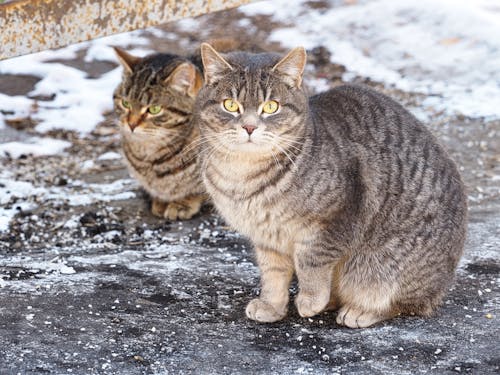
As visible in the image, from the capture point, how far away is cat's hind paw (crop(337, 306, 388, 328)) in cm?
393

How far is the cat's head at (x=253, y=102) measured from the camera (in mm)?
3732

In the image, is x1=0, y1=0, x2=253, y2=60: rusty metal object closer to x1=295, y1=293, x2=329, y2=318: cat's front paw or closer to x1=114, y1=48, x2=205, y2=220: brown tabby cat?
x1=114, y1=48, x2=205, y2=220: brown tabby cat

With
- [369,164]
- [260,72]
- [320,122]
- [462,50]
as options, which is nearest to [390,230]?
[369,164]

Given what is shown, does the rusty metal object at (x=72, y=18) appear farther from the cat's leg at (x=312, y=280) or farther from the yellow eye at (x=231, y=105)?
the cat's leg at (x=312, y=280)

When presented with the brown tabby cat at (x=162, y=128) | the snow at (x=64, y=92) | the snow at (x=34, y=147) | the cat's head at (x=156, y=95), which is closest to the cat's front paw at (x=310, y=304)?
the brown tabby cat at (x=162, y=128)

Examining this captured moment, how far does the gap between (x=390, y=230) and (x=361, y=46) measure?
4.67m

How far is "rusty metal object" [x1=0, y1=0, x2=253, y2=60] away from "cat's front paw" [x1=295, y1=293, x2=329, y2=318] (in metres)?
1.90

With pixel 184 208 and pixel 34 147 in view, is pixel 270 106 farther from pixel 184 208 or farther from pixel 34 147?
pixel 34 147

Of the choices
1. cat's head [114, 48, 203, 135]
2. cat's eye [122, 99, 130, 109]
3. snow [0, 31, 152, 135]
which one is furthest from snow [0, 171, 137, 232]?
snow [0, 31, 152, 135]

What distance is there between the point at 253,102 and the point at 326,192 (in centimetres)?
51

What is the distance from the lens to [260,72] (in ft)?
12.6

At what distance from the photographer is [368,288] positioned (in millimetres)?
3957

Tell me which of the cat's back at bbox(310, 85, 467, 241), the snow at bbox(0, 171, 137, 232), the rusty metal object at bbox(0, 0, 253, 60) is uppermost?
the rusty metal object at bbox(0, 0, 253, 60)

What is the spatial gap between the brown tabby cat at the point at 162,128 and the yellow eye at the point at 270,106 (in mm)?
1772
